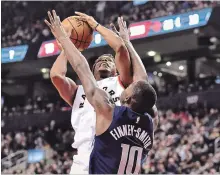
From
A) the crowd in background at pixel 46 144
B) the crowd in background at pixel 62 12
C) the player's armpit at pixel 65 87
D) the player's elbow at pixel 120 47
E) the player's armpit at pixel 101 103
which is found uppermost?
the crowd in background at pixel 62 12

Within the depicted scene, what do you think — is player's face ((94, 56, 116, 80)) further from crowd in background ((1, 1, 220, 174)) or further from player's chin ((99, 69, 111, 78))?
crowd in background ((1, 1, 220, 174))

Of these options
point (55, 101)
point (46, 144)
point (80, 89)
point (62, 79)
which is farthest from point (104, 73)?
point (55, 101)

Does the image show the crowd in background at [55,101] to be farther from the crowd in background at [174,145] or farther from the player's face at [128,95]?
the player's face at [128,95]

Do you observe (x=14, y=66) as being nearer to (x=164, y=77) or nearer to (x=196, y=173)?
(x=164, y=77)

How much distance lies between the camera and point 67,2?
20.5m

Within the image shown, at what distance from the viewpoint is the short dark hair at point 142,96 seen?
108 inches

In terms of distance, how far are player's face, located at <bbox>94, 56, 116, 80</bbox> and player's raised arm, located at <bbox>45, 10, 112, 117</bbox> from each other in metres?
0.76

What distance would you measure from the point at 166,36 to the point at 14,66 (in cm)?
790

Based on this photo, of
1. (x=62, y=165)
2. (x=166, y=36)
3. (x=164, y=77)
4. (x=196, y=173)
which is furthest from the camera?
(x=164, y=77)

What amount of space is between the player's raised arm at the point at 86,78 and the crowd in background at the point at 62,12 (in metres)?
13.3

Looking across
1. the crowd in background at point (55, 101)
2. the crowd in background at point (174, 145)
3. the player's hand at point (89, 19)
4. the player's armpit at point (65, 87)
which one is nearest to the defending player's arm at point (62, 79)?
the player's armpit at point (65, 87)

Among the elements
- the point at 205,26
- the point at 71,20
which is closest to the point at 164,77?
the point at 205,26

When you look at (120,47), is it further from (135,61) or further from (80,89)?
(80,89)

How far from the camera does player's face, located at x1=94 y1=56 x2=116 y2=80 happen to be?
3629 mm
